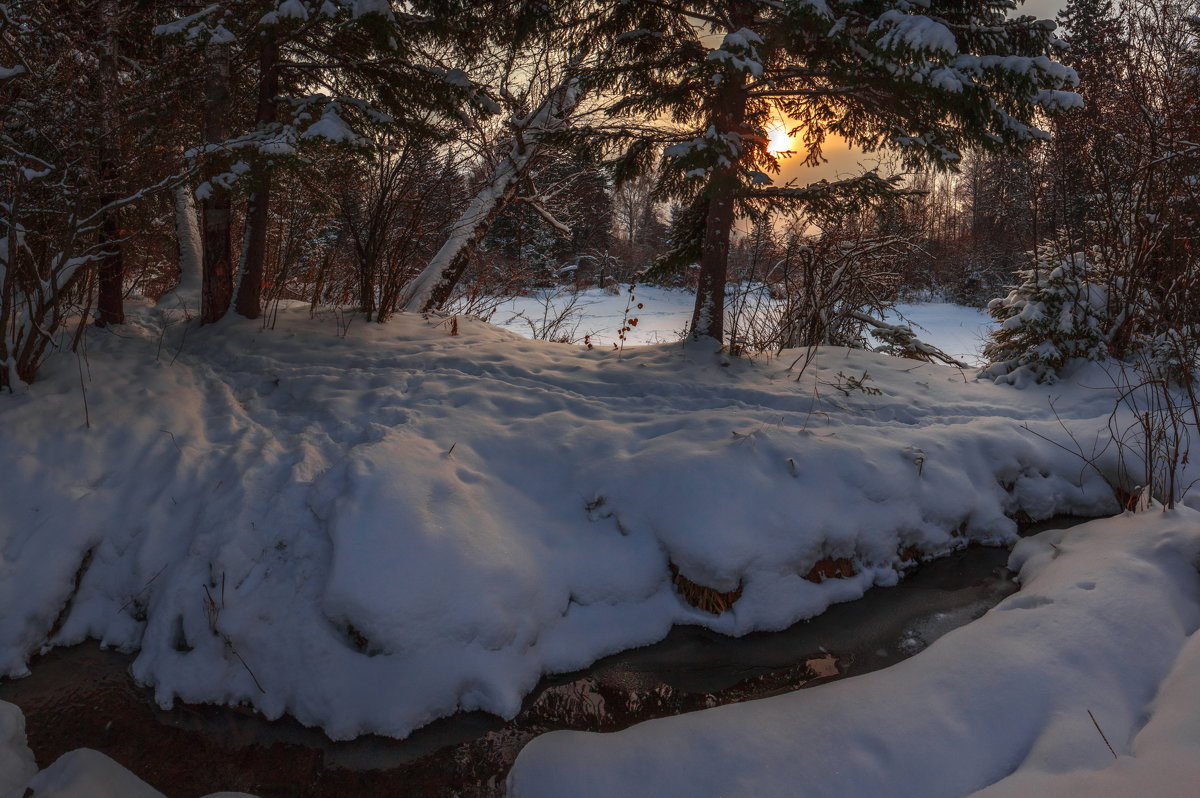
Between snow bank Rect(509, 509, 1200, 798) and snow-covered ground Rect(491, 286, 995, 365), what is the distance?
669 cm

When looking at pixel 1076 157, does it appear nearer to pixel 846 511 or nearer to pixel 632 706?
pixel 846 511

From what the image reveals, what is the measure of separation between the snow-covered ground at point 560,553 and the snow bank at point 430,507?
0.02m

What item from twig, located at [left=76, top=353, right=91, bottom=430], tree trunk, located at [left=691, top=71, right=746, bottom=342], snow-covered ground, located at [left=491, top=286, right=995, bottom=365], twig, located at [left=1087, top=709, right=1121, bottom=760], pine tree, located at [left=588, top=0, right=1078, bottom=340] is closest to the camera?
twig, located at [left=1087, top=709, right=1121, bottom=760]

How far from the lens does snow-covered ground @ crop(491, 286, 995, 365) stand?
12016mm

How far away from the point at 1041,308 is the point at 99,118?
923cm

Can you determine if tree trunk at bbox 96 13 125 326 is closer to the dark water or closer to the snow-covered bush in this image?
the dark water

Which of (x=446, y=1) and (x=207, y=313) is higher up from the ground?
(x=446, y=1)

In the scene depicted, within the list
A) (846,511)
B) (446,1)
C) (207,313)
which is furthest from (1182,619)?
(207,313)

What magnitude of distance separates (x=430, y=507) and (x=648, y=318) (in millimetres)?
12875

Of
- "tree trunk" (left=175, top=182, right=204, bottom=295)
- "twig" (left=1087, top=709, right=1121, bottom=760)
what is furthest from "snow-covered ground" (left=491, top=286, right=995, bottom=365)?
"twig" (left=1087, top=709, right=1121, bottom=760)

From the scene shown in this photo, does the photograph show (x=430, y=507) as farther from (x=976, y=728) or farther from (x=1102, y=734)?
(x=1102, y=734)

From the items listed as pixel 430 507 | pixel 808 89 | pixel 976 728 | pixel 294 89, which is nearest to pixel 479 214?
pixel 294 89

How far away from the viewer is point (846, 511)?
13.1 ft

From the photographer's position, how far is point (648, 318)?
51.9 feet
